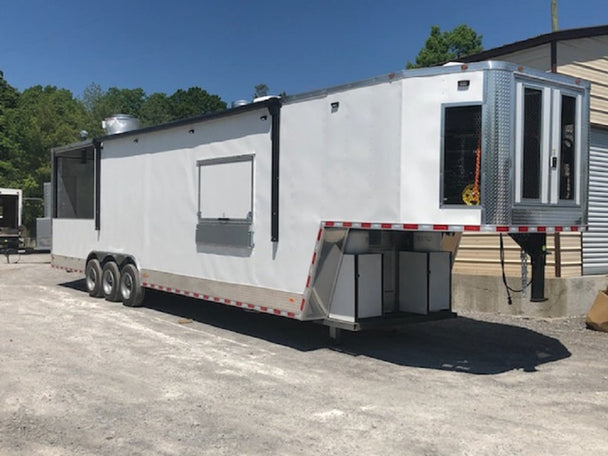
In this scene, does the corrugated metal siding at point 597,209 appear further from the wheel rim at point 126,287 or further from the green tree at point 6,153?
the green tree at point 6,153

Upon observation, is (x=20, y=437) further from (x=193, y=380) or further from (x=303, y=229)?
(x=303, y=229)

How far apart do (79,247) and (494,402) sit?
10.0 metres

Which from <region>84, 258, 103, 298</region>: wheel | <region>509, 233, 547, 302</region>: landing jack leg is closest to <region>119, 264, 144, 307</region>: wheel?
<region>84, 258, 103, 298</region>: wheel

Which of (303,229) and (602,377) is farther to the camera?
(303,229)

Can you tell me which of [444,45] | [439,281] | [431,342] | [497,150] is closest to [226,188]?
[439,281]

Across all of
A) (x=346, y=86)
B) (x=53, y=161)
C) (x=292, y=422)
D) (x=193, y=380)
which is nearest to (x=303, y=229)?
(x=346, y=86)

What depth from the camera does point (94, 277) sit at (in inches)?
495

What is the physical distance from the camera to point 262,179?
8.41 m

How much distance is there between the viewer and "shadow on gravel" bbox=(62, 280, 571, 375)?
7512 millimetres

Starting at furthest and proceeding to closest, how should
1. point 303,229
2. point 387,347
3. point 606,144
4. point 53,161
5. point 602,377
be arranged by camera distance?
1. point 53,161
2. point 606,144
3. point 387,347
4. point 303,229
5. point 602,377

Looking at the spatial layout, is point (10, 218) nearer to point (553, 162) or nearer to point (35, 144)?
point (35, 144)

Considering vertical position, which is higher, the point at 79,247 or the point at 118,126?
the point at 118,126

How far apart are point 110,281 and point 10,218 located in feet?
50.7

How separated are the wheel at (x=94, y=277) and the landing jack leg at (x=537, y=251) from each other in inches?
345
